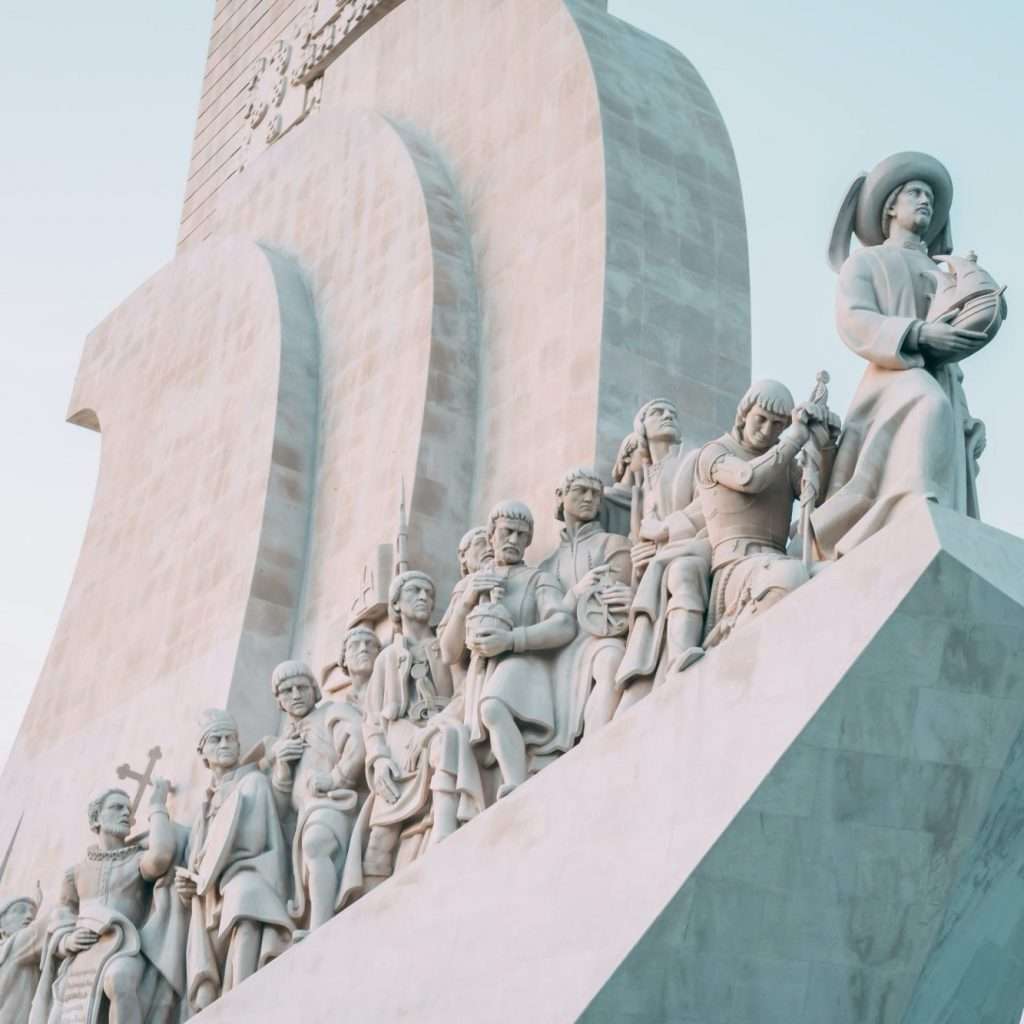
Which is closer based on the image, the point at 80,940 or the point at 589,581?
the point at 589,581

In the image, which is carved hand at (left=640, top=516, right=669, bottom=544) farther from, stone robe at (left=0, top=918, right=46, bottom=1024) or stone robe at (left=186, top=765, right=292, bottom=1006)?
stone robe at (left=0, top=918, right=46, bottom=1024)

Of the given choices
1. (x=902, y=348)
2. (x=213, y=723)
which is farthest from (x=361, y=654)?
(x=902, y=348)

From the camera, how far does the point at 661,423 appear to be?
8.48 metres

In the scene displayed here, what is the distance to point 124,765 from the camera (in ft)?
35.5

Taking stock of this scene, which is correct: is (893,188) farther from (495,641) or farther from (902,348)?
(495,641)

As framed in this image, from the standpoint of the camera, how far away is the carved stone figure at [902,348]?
7207 mm

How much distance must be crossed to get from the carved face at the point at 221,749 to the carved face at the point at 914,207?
3.62m

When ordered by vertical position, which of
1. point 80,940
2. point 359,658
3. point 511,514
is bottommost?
point 80,940

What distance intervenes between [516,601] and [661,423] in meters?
0.92

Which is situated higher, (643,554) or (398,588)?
(398,588)

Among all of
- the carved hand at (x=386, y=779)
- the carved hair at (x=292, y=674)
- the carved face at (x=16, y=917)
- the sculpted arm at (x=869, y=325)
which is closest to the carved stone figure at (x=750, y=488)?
the sculpted arm at (x=869, y=325)

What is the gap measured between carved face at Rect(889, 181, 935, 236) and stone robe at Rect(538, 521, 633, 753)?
1.67m

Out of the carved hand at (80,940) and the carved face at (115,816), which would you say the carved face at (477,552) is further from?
the carved hand at (80,940)

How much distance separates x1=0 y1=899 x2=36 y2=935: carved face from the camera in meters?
10.4
